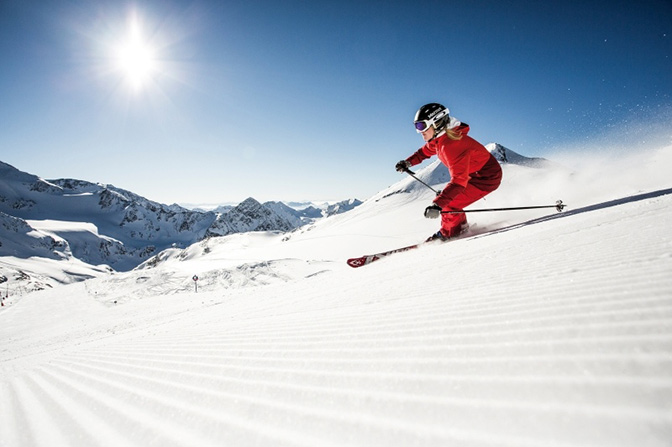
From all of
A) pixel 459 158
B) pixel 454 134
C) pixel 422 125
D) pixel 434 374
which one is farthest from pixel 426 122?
pixel 434 374

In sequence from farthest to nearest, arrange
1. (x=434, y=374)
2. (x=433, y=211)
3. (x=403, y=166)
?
(x=403, y=166)
(x=433, y=211)
(x=434, y=374)

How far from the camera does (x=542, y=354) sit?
1086 millimetres

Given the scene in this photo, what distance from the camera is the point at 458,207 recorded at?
7.14m

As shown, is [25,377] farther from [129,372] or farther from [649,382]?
[649,382]

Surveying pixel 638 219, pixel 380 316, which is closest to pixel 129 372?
pixel 380 316

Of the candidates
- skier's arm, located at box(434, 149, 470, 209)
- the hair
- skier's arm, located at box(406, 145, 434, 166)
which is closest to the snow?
skier's arm, located at box(434, 149, 470, 209)

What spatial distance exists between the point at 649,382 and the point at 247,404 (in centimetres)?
148

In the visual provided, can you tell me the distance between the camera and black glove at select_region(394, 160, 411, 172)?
8109 millimetres

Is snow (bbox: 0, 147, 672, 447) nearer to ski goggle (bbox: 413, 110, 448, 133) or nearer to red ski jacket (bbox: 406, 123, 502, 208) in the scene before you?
red ski jacket (bbox: 406, 123, 502, 208)

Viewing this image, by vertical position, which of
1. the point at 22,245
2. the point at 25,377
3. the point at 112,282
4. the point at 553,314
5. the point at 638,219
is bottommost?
the point at 25,377

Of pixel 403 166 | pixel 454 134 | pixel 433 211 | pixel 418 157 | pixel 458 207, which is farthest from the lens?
pixel 403 166

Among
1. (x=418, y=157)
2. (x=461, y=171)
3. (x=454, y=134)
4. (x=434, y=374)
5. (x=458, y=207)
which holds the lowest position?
(x=434, y=374)

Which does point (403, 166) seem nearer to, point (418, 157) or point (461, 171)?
point (418, 157)

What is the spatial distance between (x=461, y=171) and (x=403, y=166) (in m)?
1.98
